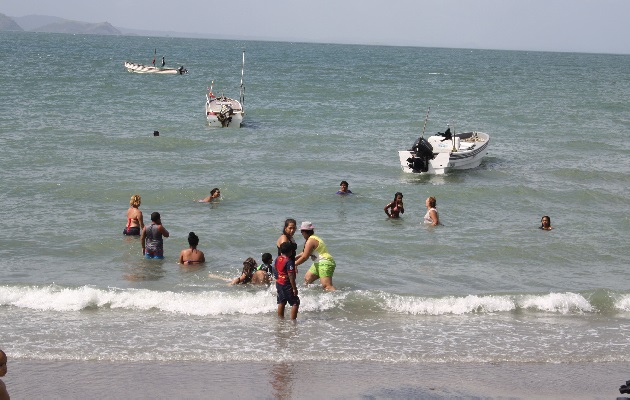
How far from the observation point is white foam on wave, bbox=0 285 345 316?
12.8 metres

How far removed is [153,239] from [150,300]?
9.32 feet

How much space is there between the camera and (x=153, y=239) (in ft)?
51.6

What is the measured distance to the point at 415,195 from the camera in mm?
23141

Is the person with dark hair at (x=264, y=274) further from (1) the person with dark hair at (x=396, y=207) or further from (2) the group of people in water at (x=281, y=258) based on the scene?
(1) the person with dark hair at (x=396, y=207)

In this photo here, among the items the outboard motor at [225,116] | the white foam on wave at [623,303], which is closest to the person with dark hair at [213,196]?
the white foam on wave at [623,303]

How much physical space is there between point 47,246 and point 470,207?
11.1 meters

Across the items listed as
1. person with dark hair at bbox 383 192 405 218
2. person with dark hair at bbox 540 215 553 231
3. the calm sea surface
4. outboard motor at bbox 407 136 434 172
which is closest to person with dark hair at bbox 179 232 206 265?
the calm sea surface

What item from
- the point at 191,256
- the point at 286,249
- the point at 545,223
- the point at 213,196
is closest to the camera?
the point at 286,249

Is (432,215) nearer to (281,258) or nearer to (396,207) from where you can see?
(396,207)

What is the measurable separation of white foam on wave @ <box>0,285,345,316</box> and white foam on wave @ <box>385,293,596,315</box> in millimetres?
1098

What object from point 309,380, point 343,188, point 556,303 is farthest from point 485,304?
point 343,188

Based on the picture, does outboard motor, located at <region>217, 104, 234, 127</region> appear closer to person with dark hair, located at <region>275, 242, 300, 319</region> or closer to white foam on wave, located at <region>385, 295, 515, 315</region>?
white foam on wave, located at <region>385, 295, 515, 315</region>

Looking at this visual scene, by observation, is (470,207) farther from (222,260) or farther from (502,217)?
(222,260)

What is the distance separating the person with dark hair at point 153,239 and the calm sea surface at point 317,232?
22 centimetres
